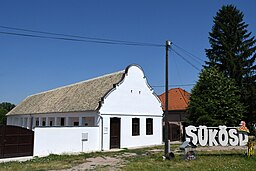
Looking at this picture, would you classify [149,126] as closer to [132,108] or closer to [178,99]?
[132,108]

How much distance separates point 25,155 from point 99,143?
6082 millimetres

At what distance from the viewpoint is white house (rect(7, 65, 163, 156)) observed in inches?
773

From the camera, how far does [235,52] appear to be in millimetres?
34531

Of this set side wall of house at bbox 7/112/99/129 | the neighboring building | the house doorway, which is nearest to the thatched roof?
side wall of house at bbox 7/112/99/129

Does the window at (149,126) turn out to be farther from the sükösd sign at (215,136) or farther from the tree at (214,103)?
the sükösd sign at (215,136)

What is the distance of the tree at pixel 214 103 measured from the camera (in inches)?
1106

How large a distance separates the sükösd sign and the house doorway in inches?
274

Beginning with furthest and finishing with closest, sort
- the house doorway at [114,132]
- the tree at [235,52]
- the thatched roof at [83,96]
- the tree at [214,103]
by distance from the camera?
the tree at [235,52], the tree at [214,103], the thatched roof at [83,96], the house doorway at [114,132]

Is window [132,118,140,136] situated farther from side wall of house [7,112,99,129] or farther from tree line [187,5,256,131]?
tree line [187,5,256,131]

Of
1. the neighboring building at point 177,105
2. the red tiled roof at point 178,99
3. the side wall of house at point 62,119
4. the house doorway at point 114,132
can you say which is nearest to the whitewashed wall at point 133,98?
the house doorway at point 114,132

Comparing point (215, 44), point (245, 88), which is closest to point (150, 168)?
point (245, 88)

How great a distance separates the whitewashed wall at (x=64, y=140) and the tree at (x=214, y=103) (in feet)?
38.6

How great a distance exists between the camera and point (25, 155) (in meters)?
17.3

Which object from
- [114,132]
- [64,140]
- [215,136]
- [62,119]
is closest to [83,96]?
[62,119]
